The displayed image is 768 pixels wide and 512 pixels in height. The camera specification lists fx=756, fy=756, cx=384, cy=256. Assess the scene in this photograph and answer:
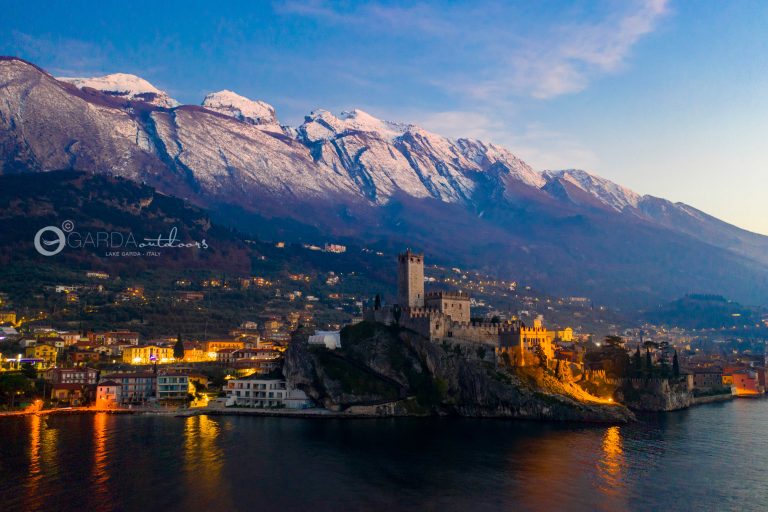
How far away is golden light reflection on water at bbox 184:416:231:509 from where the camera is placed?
59.2 metres

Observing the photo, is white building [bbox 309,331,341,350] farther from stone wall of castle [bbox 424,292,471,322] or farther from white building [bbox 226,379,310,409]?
stone wall of castle [bbox 424,292,471,322]

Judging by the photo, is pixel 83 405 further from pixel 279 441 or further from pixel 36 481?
pixel 36 481

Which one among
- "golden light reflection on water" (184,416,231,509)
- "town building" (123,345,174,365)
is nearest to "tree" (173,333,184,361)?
"town building" (123,345,174,365)

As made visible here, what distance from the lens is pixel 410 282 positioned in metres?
121

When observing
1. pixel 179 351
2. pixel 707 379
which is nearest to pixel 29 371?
pixel 179 351

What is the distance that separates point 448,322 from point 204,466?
52.4 m

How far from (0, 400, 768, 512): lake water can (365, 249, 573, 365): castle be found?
1659cm

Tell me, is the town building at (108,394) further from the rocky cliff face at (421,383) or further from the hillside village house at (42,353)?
the rocky cliff face at (421,383)

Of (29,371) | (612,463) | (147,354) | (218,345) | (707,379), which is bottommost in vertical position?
(612,463)

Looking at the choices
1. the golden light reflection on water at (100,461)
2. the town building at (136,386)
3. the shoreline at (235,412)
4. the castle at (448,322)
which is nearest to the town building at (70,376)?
the town building at (136,386)

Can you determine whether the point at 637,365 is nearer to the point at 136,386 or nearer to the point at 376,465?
the point at 376,465

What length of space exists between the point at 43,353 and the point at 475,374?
264ft

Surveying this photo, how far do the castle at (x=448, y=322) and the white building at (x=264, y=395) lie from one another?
59.2 feet

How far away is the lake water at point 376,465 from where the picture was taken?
59438 mm
